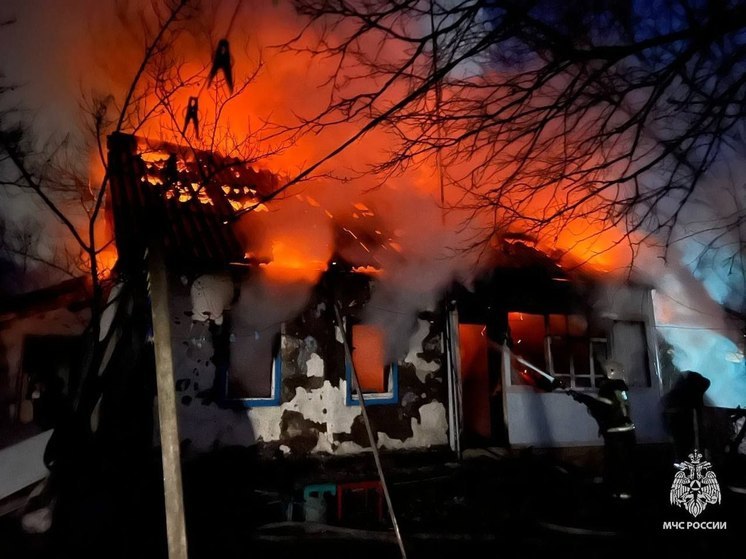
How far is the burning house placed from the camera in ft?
26.1

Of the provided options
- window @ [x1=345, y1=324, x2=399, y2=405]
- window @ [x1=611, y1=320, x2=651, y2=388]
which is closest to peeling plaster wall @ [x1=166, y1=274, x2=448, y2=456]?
window @ [x1=345, y1=324, x2=399, y2=405]

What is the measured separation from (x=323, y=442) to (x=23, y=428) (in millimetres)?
5527

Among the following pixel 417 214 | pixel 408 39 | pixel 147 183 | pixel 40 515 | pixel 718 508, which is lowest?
pixel 718 508

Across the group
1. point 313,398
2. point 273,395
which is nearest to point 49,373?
point 273,395

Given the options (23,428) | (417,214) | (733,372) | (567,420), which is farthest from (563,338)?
(23,428)

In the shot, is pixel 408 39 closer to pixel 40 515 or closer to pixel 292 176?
pixel 292 176

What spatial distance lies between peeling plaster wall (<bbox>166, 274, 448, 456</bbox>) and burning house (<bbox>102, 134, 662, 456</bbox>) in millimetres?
23

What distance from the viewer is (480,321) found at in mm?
11195

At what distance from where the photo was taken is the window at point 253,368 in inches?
320

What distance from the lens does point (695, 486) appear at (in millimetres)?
7738

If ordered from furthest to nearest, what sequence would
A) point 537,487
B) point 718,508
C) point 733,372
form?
1. point 733,372
2. point 537,487
3. point 718,508

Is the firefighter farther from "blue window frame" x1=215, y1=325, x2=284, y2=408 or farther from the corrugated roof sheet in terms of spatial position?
the corrugated roof sheet

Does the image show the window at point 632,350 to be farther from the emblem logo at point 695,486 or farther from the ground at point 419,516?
the emblem logo at point 695,486

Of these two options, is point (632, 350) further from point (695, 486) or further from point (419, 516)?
point (419, 516)
